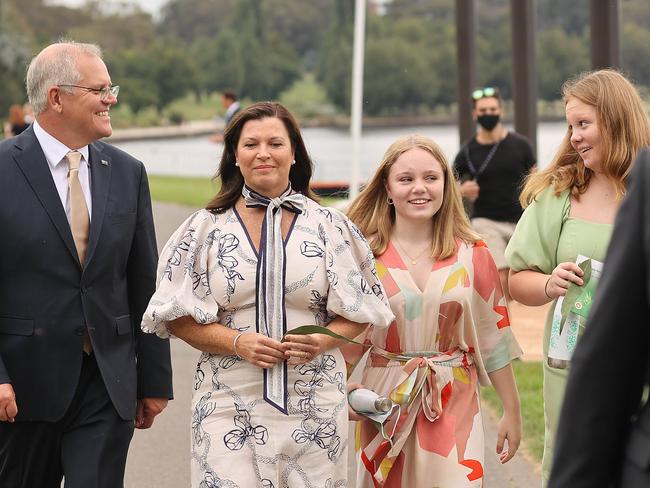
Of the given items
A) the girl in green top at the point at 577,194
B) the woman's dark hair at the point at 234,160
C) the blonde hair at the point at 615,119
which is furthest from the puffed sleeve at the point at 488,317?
the woman's dark hair at the point at 234,160

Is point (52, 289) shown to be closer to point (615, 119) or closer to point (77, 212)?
point (77, 212)

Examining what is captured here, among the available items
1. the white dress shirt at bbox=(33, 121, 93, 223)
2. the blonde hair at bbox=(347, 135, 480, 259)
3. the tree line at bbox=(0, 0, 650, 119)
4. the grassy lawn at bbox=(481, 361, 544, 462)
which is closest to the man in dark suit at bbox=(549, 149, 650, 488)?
the blonde hair at bbox=(347, 135, 480, 259)

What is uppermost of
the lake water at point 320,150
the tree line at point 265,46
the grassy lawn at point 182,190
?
the tree line at point 265,46

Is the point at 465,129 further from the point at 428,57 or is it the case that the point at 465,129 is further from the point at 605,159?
the point at 428,57

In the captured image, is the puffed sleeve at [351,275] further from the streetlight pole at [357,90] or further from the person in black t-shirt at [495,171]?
the streetlight pole at [357,90]

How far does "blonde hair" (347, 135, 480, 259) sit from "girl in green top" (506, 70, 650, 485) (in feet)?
0.78

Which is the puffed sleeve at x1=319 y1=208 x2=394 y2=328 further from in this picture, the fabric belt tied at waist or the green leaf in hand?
the fabric belt tied at waist

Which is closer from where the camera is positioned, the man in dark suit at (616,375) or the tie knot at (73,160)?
the man in dark suit at (616,375)

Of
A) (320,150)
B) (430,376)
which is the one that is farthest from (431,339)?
(320,150)

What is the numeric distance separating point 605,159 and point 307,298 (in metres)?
1.17

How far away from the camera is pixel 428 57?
40.1 m

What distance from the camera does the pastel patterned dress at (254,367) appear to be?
14.9ft

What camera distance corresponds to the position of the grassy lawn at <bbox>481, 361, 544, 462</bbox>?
26.8ft

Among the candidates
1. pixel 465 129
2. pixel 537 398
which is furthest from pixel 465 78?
pixel 537 398
